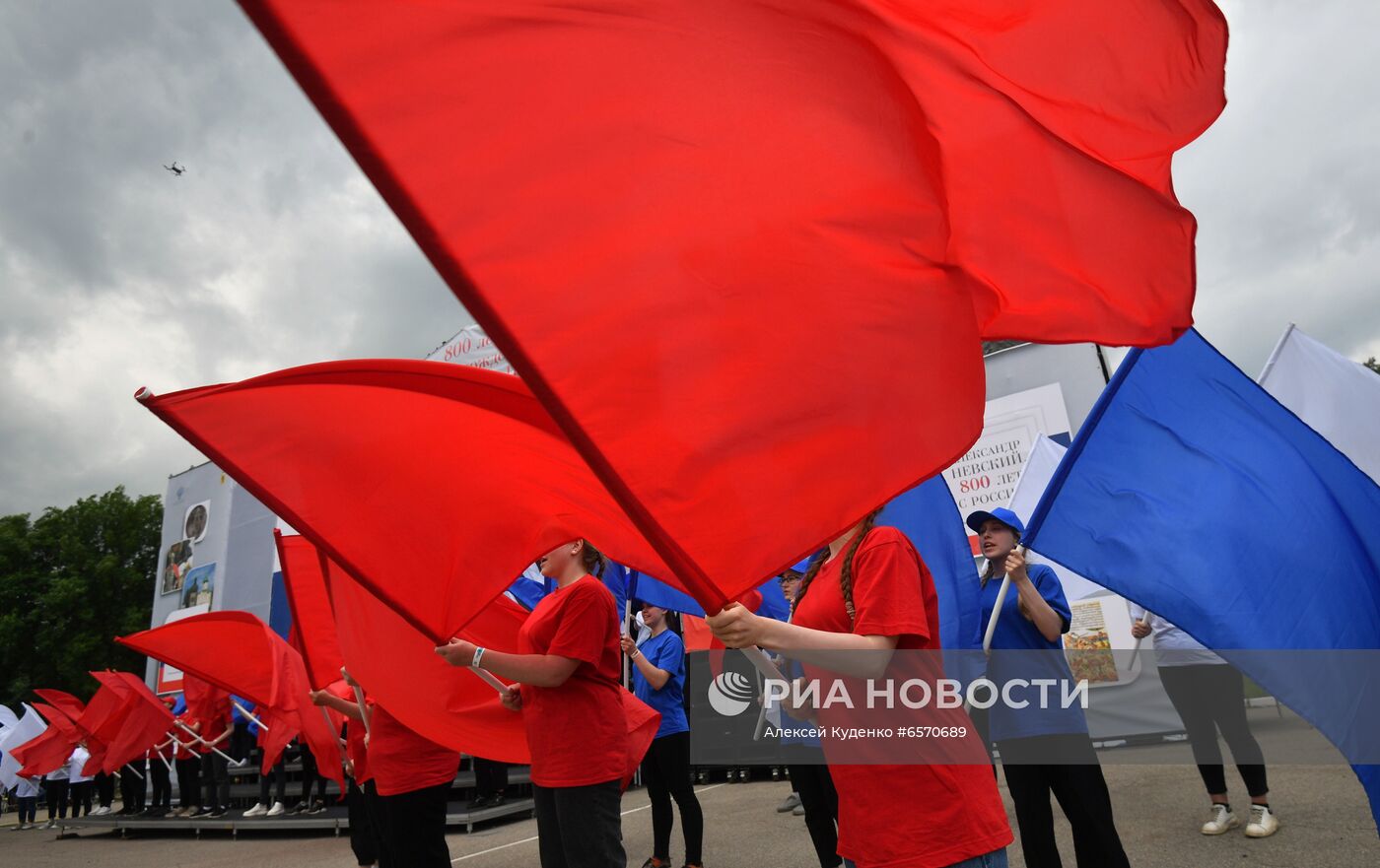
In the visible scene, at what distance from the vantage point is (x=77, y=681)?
39.0m

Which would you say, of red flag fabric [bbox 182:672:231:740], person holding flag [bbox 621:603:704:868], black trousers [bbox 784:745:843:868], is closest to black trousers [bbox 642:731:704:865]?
person holding flag [bbox 621:603:704:868]

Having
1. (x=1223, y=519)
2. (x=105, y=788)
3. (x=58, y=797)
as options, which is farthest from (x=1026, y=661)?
(x=58, y=797)

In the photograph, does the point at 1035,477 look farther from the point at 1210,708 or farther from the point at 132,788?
the point at 132,788

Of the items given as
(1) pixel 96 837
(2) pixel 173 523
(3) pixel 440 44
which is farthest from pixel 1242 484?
(2) pixel 173 523

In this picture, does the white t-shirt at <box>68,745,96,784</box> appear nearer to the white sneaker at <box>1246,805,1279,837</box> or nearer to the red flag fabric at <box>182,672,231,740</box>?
the red flag fabric at <box>182,672,231,740</box>

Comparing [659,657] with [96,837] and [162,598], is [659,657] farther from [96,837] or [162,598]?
[162,598]

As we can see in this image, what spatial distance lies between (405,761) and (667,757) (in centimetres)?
204

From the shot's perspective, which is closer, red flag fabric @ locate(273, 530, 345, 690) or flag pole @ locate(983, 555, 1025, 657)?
flag pole @ locate(983, 555, 1025, 657)

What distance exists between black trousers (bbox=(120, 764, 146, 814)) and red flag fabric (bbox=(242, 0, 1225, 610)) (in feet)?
59.5

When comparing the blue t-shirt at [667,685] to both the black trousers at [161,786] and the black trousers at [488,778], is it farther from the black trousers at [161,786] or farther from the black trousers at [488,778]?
the black trousers at [161,786]

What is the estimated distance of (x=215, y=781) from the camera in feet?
44.3

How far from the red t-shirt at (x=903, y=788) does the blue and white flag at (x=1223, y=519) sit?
172cm

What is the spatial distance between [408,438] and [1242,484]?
345 cm

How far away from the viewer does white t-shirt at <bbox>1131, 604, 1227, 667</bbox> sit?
569cm
